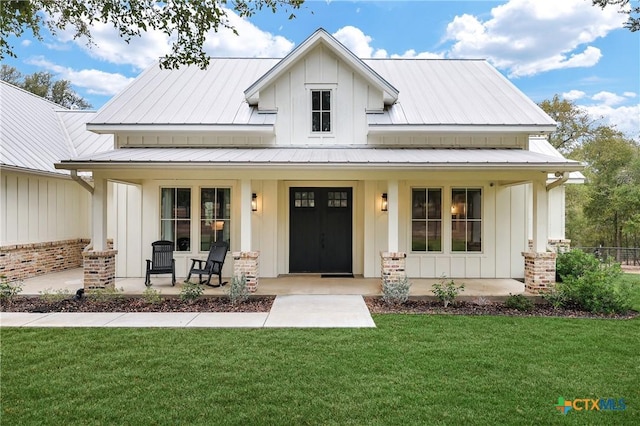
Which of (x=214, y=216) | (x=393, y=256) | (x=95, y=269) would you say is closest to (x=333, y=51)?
(x=214, y=216)

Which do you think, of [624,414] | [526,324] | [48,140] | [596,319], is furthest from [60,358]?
[48,140]

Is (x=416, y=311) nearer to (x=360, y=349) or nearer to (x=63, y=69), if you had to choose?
(x=360, y=349)

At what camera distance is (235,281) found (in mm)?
7504

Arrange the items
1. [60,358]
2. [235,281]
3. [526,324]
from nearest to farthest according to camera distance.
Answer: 1. [60,358]
2. [526,324]
3. [235,281]

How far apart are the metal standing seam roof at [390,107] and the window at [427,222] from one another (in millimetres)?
2047

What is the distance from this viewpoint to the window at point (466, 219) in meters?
9.93

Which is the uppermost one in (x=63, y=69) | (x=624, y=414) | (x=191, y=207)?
(x=63, y=69)

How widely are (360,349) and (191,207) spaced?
269 inches

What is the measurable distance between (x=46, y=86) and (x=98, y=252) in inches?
1122

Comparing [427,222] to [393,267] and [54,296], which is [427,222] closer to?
[393,267]

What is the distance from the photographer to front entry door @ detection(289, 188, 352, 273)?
10.3m

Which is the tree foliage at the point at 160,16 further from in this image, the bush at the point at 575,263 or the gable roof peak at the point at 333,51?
the bush at the point at 575,263

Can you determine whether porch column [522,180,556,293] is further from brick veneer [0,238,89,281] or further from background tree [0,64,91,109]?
background tree [0,64,91,109]

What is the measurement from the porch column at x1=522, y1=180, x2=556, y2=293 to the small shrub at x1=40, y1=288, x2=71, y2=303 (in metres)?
9.93
